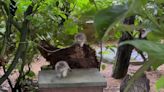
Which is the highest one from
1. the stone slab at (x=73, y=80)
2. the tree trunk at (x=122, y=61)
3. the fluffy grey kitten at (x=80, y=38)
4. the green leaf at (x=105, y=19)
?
the green leaf at (x=105, y=19)

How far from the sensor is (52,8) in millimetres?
1522

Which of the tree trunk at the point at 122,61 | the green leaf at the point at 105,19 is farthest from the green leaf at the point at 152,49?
the tree trunk at the point at 122,61

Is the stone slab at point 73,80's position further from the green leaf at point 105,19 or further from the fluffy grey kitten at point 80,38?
the green leaf at point 105,19

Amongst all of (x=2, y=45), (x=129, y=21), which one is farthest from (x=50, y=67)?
(x=129, y=21)

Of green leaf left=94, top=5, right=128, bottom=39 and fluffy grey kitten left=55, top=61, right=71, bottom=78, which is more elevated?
green leaf left=94, top=5, right=128, bottom=39

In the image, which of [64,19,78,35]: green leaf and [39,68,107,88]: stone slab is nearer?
[39,68,107,88]: stone slab

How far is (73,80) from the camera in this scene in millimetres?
1441

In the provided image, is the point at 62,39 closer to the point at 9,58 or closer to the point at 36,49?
the point at 36,49

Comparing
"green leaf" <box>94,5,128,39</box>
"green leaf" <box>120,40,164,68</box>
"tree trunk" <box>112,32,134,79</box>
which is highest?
"green leaf" <box>94,5,128,39</box>

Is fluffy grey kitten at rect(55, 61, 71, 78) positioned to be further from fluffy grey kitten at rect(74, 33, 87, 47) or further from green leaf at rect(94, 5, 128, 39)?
green leaf at rect(94, 5, 128, 39)

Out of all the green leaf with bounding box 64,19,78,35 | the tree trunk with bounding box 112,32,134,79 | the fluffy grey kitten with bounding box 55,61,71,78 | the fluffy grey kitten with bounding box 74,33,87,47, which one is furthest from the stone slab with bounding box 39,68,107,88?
the tree trunk with bounding box 112,32,134,79

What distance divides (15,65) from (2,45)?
0.12m

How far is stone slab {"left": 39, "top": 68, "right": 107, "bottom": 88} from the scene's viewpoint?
1.41m

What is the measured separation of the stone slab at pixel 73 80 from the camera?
141 cm
